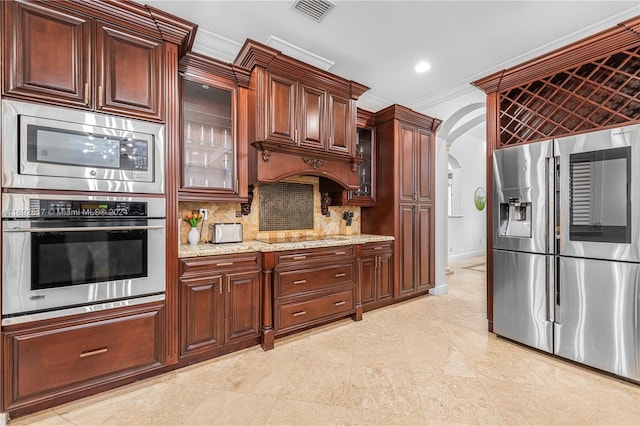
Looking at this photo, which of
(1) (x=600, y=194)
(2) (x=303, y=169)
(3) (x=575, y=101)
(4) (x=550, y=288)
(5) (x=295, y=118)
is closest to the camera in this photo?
(1) (x=600, y=194)

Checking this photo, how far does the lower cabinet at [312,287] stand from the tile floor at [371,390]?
230mm

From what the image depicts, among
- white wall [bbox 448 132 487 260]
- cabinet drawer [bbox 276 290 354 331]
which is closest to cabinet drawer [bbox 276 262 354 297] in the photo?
cabinet drawer [bbox 276 290 354 331]

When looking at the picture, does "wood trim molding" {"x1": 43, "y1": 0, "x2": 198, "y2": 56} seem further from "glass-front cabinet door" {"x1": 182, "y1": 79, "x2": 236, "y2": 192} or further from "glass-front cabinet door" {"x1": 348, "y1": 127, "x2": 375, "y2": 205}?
"glass-front cabinet door" {"x1": 348, "y1": 127, "x2": 375, "y2": 205}

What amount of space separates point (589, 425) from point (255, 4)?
12.0ft

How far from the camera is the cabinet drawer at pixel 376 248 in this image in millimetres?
3322

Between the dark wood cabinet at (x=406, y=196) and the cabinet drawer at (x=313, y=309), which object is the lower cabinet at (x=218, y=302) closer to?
the cabinet drawer at (x=313, y=309)

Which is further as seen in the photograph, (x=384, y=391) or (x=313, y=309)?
(x=313, y=309)

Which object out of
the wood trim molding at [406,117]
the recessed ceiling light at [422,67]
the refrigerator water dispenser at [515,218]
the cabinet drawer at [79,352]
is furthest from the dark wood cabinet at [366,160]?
the cabinet drawer at [79,352]

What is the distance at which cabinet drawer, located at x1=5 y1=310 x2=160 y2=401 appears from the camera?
5.23 ft

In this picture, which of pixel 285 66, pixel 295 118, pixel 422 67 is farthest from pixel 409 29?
pixel 295 118

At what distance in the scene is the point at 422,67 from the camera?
3275 millimetres

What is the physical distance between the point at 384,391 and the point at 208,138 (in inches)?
99.4

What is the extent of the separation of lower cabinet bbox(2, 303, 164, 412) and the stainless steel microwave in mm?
849

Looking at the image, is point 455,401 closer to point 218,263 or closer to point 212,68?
point 218,263
